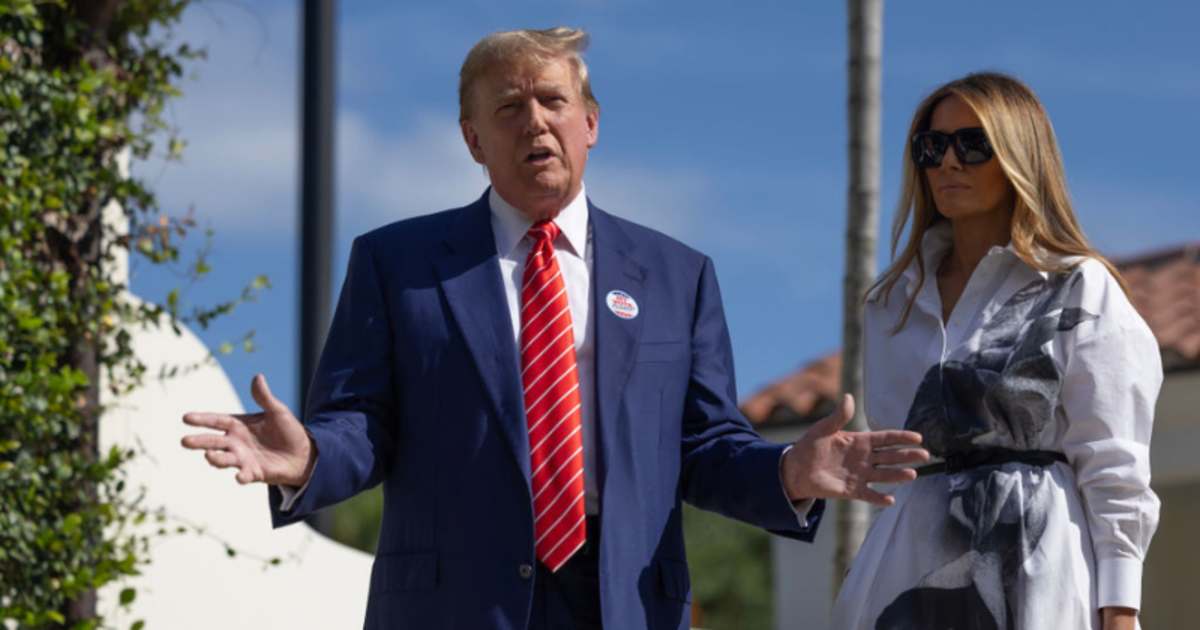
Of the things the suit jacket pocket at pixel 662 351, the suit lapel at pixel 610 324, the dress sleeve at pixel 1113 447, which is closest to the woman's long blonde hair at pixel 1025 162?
the dress sleeve at pixel 1113 447

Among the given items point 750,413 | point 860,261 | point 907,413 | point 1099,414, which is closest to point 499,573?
point 907,413

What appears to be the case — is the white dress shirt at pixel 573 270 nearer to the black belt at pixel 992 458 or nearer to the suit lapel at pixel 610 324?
the suit lapel at pixel 610 324

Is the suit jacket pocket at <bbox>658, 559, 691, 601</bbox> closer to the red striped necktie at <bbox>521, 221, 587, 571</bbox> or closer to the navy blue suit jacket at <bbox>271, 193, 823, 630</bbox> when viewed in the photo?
the navy blue suit jacket at <bbox>271, 193, 823, 630</bbox>

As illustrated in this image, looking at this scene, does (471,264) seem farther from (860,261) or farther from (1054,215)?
(860,261)

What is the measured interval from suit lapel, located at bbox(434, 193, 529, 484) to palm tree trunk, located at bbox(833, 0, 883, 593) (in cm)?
366

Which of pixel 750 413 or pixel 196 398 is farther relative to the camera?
pixel 750 413

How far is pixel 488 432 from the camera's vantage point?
3.47m

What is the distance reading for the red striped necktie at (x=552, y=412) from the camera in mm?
3406

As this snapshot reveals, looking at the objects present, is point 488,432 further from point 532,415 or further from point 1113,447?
point 1113,447

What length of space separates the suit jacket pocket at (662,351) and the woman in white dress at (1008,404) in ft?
1.57

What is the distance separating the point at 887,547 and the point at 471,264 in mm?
1098

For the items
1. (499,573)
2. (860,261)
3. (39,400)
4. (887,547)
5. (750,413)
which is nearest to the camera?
(499,573)

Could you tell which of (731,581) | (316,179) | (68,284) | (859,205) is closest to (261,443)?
(68,284)

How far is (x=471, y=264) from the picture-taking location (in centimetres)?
368
